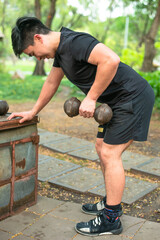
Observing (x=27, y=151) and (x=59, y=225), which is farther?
(x=27, y=151)

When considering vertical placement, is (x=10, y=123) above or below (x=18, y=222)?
above

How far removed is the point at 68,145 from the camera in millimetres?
4824

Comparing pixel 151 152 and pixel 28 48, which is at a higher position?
pixel 28 48

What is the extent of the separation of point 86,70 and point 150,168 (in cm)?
212

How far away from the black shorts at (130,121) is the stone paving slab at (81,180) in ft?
3.66

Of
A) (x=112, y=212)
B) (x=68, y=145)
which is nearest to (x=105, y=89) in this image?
(x=112, y=212)

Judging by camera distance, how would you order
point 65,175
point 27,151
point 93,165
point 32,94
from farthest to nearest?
point 32,94 → point 93,165 → point 65,175 → point 27,151

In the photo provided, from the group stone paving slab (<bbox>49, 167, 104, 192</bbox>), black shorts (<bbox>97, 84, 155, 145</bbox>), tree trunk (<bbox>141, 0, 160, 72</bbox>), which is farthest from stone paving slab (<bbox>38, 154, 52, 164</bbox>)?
tree trunk (<bbox>141, 0, 160, 72</bbox>)

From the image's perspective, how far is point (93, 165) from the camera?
406 centimetres

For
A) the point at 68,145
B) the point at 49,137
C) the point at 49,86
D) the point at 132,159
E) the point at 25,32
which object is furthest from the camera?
the point at 49,137

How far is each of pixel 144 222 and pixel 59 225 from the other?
683mm

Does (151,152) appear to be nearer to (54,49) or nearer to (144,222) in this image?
(144,222)

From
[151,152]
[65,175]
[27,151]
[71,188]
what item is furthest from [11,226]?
[151,152]

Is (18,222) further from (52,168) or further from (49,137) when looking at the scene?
(49,137)
